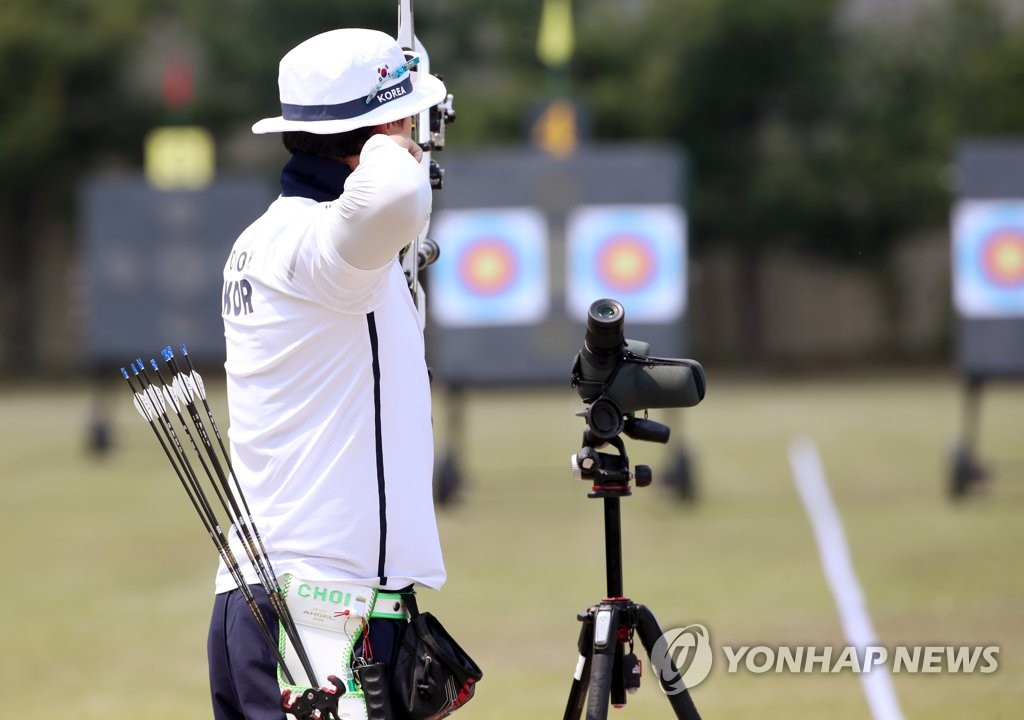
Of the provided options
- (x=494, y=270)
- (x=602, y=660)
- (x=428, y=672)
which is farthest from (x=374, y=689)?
(x=494, y=270)

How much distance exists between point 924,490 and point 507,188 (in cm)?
275

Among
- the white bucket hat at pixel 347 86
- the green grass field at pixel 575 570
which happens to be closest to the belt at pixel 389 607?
the white bucket hat at pixel 347 86

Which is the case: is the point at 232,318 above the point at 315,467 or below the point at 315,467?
above

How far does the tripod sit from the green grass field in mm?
1879

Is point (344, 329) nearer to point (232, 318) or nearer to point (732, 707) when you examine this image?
point (232, 318)

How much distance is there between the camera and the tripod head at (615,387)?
2.14 metres

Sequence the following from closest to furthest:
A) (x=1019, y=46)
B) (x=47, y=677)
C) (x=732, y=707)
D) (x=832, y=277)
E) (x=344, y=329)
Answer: (x=344, y=329) → (x=732, y=707) → (x=47, y=677) → (x=1019, y=46) → (x=832, y=277)

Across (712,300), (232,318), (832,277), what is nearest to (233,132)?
(712,300)

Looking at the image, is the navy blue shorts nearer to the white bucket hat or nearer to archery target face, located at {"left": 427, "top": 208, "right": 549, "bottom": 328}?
the white bucket hat

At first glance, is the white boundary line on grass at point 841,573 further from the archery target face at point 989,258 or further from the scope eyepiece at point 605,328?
the scope eyepiece at point 605,328

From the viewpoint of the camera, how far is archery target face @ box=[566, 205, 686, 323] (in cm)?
839

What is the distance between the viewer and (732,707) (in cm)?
414

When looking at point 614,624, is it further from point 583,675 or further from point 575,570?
point 575,570

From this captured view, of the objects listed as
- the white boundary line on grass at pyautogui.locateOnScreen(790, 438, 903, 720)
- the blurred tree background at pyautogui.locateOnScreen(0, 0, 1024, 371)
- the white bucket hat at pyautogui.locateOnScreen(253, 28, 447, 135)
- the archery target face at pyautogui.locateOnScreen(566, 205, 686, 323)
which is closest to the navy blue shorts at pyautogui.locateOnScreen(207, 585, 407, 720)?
the white bucket hat at pyautogui.locateOnScreen(253, 28, 447, 135)
